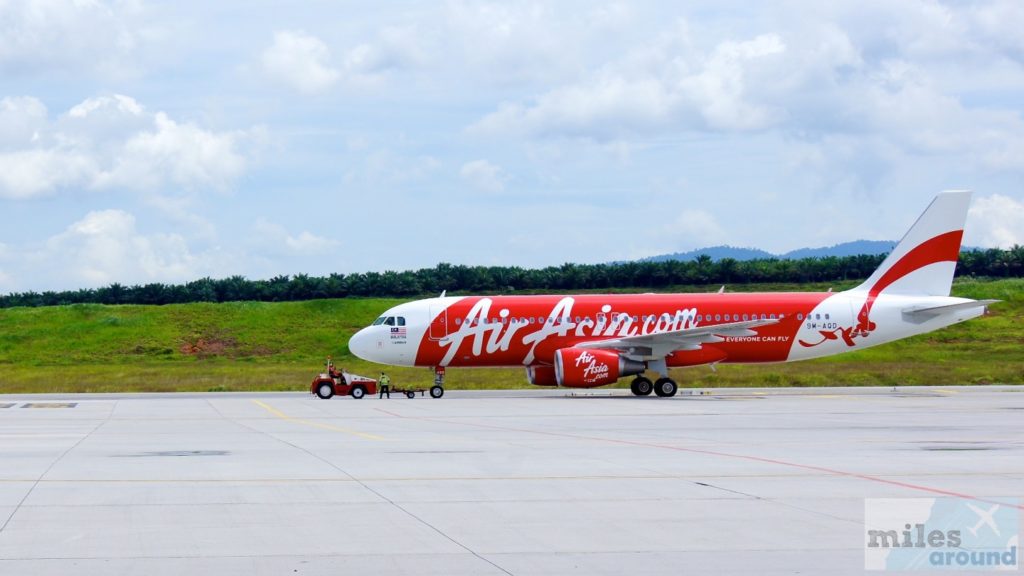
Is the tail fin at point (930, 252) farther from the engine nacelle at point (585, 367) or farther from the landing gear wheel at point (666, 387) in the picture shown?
the engine nacelle at point (585, 367)

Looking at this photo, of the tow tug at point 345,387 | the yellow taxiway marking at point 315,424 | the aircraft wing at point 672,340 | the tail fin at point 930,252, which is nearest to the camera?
the yellow taxiway marking at point 315,424

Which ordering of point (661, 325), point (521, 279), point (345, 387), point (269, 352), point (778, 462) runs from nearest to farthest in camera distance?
1. point (778, 462)
2. point (345, 387)
3. point (661, 325)
4. point (269, 352)
5. point (521, 279)

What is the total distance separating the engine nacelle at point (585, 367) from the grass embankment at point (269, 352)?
10.2 m

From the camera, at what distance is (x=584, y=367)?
3959 centimetres

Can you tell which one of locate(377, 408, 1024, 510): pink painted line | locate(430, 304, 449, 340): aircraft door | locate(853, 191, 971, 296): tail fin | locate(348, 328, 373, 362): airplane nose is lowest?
locate(377, 408, 1024, 510): pink painted line

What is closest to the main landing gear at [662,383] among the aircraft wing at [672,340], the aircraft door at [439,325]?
the aircraft wing at [672,340]

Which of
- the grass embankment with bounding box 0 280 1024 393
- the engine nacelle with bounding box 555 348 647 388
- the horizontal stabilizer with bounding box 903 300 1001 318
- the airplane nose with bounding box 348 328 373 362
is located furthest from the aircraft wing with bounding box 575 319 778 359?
the grass embankment with bounding box 0 280 1024 393

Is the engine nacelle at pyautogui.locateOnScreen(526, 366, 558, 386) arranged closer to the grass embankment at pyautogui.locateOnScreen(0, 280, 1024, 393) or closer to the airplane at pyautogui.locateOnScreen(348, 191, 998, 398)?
the airplane at pyautogui.locateOnScreen(348, 191, 998, 398)

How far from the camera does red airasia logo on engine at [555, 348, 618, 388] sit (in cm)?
3962

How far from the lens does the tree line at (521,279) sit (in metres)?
97.9

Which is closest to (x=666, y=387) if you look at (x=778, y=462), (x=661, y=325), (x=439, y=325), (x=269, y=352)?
(x=661, y=325)

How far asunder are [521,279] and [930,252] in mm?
58049

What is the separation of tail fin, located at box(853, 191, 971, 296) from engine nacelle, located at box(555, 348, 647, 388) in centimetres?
1080

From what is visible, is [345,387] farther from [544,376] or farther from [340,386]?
[544,376]
